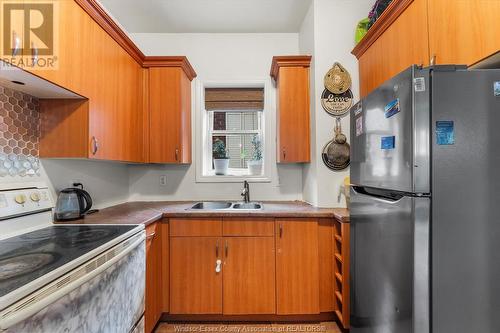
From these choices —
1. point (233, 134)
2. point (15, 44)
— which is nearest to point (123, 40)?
point (15, 44)

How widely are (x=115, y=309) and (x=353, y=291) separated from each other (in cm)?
127

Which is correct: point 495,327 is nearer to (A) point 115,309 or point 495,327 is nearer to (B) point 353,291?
(B) point 353,291

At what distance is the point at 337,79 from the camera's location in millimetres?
2186

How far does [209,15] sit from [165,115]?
1.08 metres

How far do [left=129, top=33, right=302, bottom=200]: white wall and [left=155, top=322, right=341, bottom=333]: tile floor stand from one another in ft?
3.82

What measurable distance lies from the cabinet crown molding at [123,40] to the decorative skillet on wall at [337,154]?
1.58m

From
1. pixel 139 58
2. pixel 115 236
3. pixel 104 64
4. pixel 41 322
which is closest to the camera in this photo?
pixel 41 322

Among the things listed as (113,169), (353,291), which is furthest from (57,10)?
(353,291)

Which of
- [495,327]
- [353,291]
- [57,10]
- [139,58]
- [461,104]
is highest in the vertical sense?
[139,58]

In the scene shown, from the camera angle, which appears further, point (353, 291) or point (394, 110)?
point (353, 291)

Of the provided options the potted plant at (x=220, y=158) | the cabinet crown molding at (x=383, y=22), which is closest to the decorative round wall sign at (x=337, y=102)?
the cabinet crown molding at (x=383, y=22)

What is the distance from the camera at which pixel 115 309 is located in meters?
1.15

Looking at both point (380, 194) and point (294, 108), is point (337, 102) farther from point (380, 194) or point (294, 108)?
point (380, 194)

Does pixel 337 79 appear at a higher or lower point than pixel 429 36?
higher
